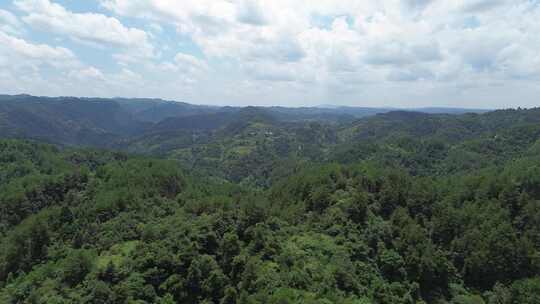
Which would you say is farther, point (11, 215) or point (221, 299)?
point (11, 215)

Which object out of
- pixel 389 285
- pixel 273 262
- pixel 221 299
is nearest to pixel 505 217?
pixel 389 285

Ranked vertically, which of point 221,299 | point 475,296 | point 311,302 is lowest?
point 475,296

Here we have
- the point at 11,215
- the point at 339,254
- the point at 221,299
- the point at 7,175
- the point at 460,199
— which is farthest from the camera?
the point at 7,175

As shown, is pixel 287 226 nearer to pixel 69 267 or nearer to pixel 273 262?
pixel 273 262

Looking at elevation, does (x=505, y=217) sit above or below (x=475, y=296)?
above

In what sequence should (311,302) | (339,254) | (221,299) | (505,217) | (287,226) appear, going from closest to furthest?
1. (311,302)
2. (221,299)
3. (339,254)
4. (287,226)
5. (505,217)

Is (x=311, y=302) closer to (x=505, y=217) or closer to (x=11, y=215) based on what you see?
(x=505, y=217)

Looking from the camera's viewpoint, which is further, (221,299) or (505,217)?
(505,217)

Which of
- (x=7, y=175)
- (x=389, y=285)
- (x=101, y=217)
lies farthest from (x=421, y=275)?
(x=7, y=175)

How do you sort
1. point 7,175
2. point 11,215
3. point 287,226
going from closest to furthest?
1. point 287,226
2. point 11,215
3. point 7,175
